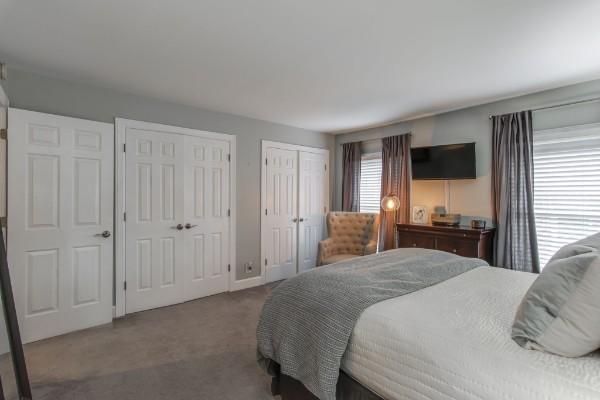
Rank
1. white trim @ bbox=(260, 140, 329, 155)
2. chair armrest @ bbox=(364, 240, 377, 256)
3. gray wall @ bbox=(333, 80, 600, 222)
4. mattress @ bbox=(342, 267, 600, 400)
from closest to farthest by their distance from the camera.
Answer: mattress @ bbox=(342, 267, 600, 400)
gray wall @ bbox=(333, 80, 600, 222)
chair armrest @ bbox=(364, 240, 377, 256)
white trim @ bbox=(260, 140, 329, 155)

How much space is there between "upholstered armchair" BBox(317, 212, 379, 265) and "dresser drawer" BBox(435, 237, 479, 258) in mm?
810

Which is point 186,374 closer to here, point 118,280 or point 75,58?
point 118,280

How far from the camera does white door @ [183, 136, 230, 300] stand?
3816 millimetres

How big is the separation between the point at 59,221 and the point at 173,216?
3.61 ft

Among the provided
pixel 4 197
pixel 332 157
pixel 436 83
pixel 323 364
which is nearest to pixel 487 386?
pixel 323 364

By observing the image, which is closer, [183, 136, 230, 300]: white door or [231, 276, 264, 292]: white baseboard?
[183, 136, 230, 300]: white door

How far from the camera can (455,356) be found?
1.17m

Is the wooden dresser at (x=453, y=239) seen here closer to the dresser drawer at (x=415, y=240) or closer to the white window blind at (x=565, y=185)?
the dresser drawer at (x=415, y=240)

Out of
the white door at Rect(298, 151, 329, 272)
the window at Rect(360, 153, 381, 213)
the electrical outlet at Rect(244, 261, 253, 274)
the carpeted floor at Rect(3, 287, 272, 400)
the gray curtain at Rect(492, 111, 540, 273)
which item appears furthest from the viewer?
the white door at Rect(298, 151, 329, 272)

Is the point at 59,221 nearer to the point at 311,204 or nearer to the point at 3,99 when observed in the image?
the point at 3,99

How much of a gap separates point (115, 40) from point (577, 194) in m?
4.34

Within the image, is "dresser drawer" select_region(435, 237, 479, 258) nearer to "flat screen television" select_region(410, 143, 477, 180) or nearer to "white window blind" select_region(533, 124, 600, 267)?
"white window blind" select_region(533, 124, 600, 267)

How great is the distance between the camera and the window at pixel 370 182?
4.87 m

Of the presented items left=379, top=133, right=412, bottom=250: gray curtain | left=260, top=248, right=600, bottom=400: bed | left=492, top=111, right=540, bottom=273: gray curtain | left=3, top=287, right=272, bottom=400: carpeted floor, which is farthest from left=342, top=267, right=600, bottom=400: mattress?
left=379, top=133, right=412, bottom=250: gray curtain
